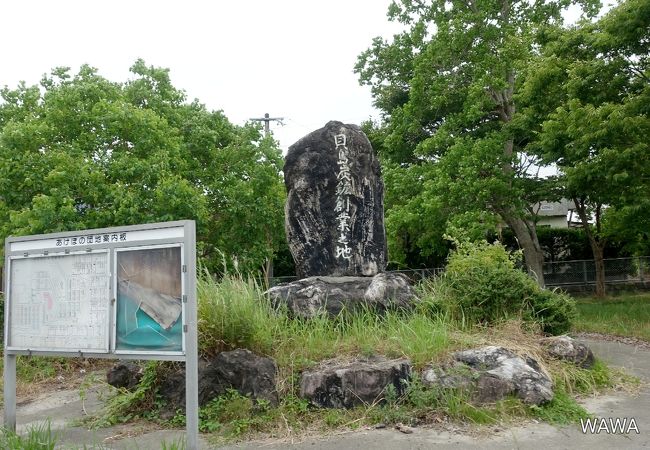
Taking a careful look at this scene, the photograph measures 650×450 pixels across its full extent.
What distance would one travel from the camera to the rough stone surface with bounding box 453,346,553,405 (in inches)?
240

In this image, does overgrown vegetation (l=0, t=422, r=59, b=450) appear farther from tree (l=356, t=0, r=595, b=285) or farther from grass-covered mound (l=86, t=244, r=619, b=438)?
tree (l=356, t=0, r=595, b=285)

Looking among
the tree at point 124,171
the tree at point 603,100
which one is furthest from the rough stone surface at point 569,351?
the tree at point 124,171

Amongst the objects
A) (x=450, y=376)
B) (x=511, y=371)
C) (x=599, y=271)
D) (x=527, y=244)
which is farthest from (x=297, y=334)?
(x=599, y=271)

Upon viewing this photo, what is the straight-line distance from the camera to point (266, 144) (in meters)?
15.1

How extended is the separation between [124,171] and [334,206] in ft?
14.6

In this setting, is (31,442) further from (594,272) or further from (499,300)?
(594,272)

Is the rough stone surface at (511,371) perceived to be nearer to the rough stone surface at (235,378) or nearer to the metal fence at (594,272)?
the rough stone surface at (235,378)

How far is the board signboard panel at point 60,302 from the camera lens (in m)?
5.35

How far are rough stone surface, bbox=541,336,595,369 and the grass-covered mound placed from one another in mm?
122

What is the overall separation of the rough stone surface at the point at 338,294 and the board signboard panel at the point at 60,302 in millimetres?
3070

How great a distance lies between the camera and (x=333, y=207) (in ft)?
30.8

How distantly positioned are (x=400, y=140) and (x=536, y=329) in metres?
11.3

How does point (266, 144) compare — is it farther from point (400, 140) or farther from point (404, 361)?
point (404, 361)

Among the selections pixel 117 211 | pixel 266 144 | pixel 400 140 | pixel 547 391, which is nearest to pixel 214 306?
pixel 547 391
